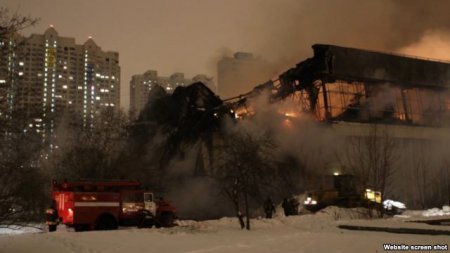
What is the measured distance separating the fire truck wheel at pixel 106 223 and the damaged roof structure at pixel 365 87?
16.7 metres

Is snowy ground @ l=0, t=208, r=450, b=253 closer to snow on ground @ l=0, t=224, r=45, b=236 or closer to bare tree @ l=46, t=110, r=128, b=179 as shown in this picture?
snow on ground @ l=0, t=224, r=45, b=236

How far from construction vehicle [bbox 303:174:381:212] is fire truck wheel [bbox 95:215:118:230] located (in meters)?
13.9

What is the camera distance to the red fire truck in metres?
21.7

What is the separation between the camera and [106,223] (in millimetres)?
22500

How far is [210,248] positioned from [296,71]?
2561 centimetres

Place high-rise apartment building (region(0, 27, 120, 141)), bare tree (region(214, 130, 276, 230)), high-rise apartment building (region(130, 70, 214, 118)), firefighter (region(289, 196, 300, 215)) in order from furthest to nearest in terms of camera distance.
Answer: high-rise apartment building (region(130, 70, 214, 118)) < high-rise apartment building (region(0, 27, 120, 141)) < bare tree (region(214, 130, 276, 230)) < firefighter (region(289, 196, 300, 215))

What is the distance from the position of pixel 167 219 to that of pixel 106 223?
11.7 feet

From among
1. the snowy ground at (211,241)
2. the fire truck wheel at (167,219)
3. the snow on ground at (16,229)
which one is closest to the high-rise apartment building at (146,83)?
the fire truck wheel at (167,219)

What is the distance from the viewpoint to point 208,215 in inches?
1339

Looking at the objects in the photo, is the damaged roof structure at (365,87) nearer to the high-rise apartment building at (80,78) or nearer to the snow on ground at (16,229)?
the snow on ground at (16,229)

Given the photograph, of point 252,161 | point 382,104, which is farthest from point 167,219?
point 382,104

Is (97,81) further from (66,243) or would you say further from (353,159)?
(66,243)

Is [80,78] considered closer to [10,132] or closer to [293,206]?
[293,206]

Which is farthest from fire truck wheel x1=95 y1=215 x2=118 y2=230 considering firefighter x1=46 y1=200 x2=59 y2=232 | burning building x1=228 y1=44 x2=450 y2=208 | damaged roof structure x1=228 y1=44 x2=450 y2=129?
damaged roof structure x1=228 y1=44 x2=450 y2=129
